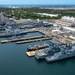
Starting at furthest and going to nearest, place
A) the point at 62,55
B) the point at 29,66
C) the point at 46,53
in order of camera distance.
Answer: the point at 46,53 → the point at 62,55 → the point at 29,66

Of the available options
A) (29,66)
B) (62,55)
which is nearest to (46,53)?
(62,55)

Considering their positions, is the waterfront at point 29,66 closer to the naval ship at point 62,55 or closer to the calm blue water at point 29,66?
the calm blue water at point 29,66

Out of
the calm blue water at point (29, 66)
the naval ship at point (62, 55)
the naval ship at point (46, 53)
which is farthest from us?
the naval ship at point (46, 53)

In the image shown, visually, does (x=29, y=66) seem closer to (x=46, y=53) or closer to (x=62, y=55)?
(x=46, y=53)

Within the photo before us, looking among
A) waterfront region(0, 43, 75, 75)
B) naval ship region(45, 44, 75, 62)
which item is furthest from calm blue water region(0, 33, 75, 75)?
naval ship region(45, 44, 75, 62)

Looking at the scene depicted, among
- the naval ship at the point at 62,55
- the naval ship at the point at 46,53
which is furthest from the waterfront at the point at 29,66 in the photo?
the naval ship at the point at 46,53

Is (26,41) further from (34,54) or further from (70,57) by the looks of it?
(70,57)

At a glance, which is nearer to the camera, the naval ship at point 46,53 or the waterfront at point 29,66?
the waterfront at point 29,66

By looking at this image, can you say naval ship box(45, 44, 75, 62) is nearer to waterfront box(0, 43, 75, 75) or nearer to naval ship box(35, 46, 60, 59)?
waterfront box(0, 43, 75, 75)

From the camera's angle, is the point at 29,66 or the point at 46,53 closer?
the point at 29,66

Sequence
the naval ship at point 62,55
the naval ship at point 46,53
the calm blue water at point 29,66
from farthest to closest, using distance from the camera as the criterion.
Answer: the naval ship at point 46,53 < the naval ship at point 62,55 < the calm blue water at point 29,66
